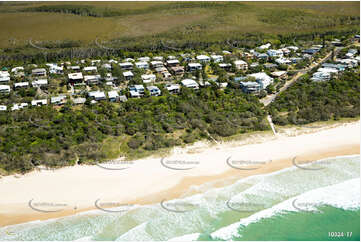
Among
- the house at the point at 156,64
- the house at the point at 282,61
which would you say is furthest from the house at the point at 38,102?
→ the house at the point at 282,61

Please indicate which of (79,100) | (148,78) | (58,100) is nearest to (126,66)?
(148,78)

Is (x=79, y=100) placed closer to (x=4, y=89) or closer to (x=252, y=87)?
(x=4, y=89)

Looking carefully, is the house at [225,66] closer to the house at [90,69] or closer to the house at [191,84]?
the house at [191,84]

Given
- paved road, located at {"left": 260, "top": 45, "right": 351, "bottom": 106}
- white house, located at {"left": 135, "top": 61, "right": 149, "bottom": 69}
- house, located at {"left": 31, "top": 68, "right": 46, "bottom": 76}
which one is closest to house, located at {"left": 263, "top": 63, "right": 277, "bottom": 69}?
paved road, located at {"left": 260, "top": 45, "right": 351, "bottom": 106}

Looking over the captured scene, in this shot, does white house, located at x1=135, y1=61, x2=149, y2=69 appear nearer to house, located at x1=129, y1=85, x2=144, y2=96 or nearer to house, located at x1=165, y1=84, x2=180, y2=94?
house, located at x1=129, y1=85, x2=144, y2=96

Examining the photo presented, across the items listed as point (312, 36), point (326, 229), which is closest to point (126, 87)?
point (326, 229)

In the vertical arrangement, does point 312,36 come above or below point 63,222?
above

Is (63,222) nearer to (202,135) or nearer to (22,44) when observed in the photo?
(202,135)
